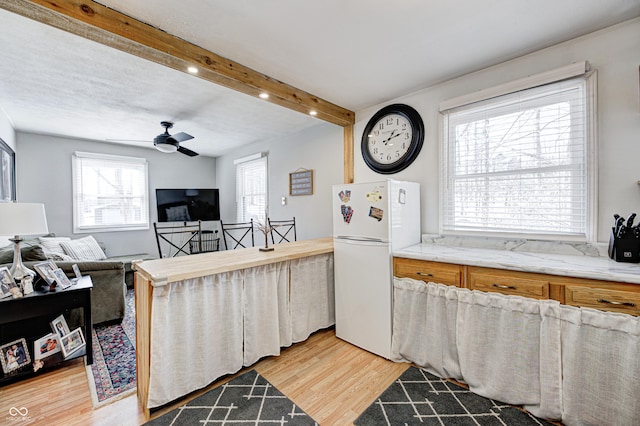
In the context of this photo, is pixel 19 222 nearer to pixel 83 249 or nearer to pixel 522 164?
pixel 83 249

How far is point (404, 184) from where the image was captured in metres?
2.49

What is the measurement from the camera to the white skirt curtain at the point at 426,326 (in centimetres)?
201

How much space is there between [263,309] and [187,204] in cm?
414

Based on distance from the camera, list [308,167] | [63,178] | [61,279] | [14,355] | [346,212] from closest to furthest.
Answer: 1. [14,355]
2. [61,279]
3. [346,212]
4. [308,167]
5. [63,178]

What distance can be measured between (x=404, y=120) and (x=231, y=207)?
4.20 m

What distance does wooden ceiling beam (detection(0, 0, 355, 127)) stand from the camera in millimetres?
1499

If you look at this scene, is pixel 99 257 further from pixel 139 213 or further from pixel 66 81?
pixel 66 81

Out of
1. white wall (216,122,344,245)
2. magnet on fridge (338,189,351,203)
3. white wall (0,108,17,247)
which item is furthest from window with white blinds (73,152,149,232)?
magnet on fridge (338,189,351,203)

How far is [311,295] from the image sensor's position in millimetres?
2656

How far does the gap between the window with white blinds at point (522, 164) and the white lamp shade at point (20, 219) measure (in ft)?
11.2

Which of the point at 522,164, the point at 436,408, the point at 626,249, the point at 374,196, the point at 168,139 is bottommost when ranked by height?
the point at 436,408

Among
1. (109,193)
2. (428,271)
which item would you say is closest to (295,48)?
(428,271)

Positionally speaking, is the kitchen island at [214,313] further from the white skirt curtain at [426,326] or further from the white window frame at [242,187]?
the white window frame at [242,187]

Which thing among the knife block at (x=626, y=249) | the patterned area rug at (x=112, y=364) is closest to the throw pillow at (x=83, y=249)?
the patterned area rug at (x=112, y=364)
